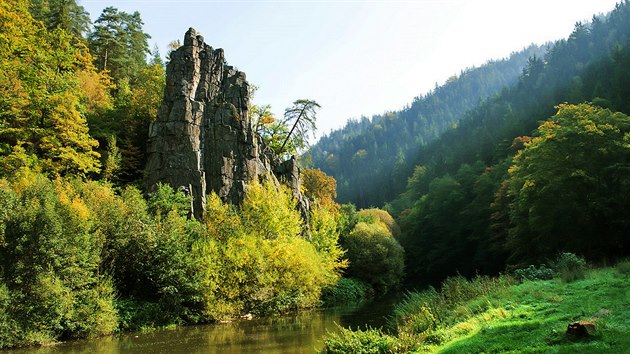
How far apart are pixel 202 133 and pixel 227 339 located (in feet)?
82.0

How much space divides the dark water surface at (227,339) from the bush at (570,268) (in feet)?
34.9

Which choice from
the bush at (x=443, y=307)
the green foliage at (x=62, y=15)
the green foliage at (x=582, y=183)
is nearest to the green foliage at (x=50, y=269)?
the bush at (x=443, y=307)

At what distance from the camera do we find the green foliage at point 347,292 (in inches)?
1877

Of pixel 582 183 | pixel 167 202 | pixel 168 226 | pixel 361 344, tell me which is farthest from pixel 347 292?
pixel 361 344

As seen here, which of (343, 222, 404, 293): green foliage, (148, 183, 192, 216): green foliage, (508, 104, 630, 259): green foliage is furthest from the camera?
(343, 222, 404, 293): green foliage

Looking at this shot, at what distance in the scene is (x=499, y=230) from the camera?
63.1 metres

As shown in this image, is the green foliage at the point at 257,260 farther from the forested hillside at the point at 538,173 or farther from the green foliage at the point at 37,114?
the forested hillside at the point at 538,173

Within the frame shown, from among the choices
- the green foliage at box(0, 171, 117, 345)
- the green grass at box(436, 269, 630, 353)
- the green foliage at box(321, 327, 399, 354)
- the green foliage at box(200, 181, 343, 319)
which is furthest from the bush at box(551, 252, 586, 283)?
the green foliage at box(0, 171, 117, 345)

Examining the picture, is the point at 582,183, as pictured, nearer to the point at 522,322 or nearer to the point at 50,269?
the point at 522,322

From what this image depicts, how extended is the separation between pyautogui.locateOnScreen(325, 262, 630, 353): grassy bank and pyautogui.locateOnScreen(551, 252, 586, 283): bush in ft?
1.49

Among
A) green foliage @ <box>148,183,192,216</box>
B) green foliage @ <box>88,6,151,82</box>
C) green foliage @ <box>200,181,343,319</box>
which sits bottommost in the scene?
green foliage @ <box>200,181,343,319</box>

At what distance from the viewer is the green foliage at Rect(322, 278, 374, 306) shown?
156ft

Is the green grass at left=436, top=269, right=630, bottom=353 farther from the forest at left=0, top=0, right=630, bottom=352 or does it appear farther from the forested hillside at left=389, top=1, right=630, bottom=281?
the forested hillside at left=389, top=1, right=630, bottom=281

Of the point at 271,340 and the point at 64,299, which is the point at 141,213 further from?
the point at 271,340
